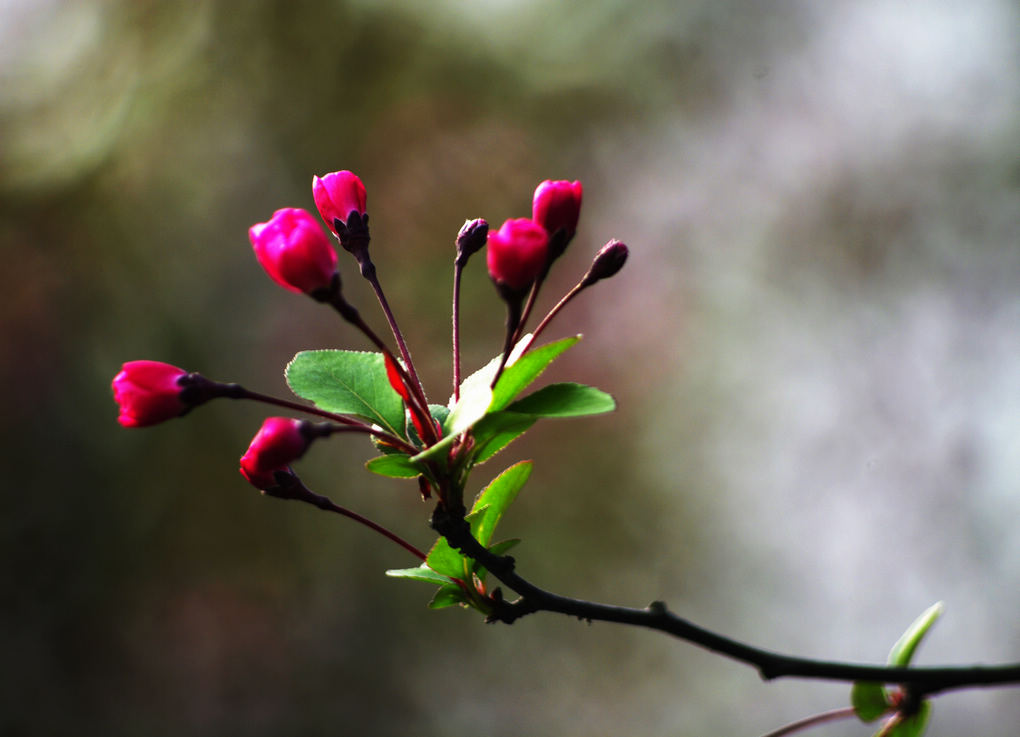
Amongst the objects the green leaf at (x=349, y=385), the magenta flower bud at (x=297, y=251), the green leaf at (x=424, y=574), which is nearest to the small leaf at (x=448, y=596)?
the green leaf at (x=424, y=574)

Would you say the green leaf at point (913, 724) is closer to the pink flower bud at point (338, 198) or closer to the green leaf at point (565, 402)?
the green leaf at point (565, 402)

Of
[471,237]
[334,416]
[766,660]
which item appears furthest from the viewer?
[471,237]

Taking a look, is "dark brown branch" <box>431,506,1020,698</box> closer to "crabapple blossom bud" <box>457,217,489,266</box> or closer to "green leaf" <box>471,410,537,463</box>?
"green leaf" <box>471,410,537,463</box>

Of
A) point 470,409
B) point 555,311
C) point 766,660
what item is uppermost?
point 555,311

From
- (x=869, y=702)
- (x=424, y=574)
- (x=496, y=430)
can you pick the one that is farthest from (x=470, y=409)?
(x=869, y=702)

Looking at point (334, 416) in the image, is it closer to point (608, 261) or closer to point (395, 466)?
point (395, 466)

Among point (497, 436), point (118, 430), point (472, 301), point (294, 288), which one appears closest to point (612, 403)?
point (497, 436)

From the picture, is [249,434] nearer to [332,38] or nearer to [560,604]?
[332,38]
